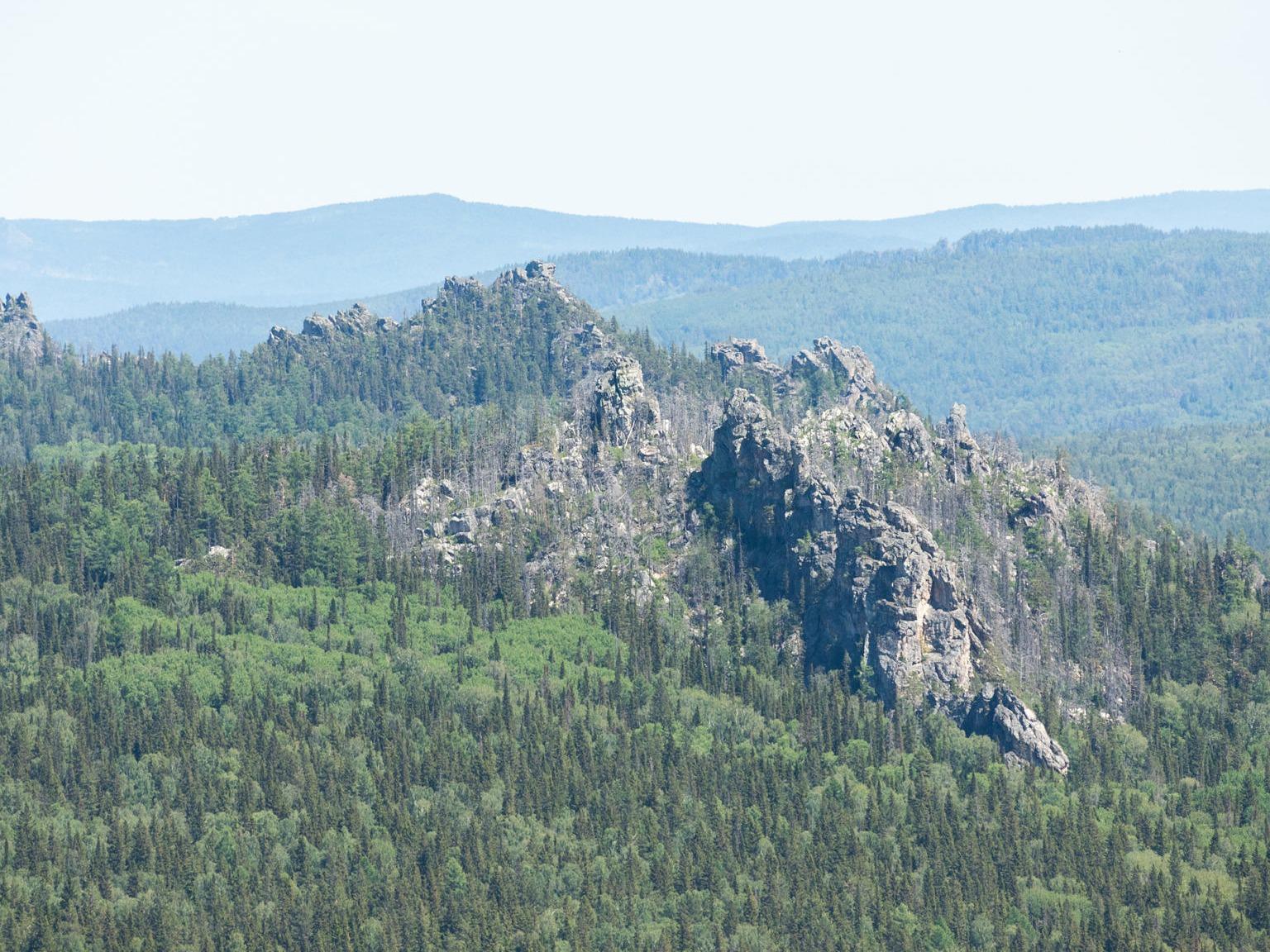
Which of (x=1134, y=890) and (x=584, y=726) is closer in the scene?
(x=1134, y=890)

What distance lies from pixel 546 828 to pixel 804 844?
1862cm

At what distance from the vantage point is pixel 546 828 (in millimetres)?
181500

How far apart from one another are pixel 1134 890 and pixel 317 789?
58.8m

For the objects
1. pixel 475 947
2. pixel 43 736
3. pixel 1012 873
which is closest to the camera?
pixel 475 947

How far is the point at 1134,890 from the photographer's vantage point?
173625mm

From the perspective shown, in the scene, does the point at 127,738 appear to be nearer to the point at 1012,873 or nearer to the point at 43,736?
the point at 43,736

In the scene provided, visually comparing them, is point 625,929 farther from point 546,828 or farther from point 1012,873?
point 1012,873

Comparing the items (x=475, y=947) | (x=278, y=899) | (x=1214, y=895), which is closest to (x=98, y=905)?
(x=278, y=899)

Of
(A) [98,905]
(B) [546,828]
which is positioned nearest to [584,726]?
(B) [546,828]

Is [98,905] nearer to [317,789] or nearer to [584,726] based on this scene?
[317,789]

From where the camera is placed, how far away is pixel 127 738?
625 feet

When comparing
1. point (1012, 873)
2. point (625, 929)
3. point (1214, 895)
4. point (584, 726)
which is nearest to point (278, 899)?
point (625, 929)

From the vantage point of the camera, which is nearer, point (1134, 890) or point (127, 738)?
point (1134, 890)

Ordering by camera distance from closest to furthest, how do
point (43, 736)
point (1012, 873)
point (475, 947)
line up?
point (475, 947) → point (1012, 873) → point (43, 736)
